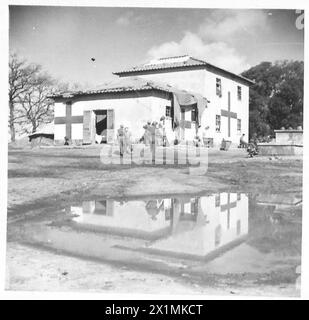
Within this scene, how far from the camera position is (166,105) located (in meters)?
9.86

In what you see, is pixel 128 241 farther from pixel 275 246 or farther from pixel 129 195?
pixel 275 246

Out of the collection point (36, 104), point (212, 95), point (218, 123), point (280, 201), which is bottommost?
point (280, 201)

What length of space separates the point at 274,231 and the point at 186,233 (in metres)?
1.21

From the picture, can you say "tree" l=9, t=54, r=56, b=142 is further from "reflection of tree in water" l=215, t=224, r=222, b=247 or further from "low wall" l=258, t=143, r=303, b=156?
"low wall" l=258, t=143, r=303, b=156

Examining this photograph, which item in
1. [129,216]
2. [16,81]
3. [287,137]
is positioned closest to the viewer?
[129,216]

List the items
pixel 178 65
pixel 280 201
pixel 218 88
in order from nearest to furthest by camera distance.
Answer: pixel 280 201 → pixel 178 65 → pixel 218 88

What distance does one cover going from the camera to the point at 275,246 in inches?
198

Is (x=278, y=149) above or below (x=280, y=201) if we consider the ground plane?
above

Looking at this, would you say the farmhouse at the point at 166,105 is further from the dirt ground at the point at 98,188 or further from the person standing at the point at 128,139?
the dirt ground at the point at 98,188

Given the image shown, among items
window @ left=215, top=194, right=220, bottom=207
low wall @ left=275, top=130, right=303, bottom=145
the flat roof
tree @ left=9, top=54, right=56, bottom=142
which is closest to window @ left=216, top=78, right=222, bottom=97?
the flat roof

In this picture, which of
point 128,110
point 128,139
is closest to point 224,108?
point 128,110

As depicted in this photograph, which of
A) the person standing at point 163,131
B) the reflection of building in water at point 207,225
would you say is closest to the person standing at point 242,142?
the person standing at point 163,131

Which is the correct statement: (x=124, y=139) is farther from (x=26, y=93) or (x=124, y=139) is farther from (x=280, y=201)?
(x=280, y=201)

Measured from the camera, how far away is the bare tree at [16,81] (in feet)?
20.6
